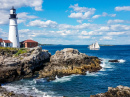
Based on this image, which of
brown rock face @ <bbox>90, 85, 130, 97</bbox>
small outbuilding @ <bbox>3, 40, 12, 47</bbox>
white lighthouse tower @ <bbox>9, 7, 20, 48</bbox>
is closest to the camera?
brown rock face @ <bbox>90, 85, 130, 97</bbox>

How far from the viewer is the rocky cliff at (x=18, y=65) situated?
35.1 m

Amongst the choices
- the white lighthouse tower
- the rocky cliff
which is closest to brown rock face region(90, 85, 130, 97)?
the rocky cliff

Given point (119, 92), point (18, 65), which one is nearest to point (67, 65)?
point (18, 65)

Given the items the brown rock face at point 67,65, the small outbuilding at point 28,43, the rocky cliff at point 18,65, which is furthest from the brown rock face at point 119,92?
the small outbuilding at point 28,43

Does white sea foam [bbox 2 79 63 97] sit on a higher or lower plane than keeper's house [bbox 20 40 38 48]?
lower

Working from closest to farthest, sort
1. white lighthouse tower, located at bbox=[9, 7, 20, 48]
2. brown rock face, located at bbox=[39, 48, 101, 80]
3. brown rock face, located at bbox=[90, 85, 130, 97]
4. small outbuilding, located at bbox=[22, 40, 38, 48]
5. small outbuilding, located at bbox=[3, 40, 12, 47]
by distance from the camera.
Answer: brown rock face, located at bbox=[90, 85, 130, 97], brown rock face, located at bbox=[39, 48, 101, 80], small outbuilding, located at bbox=[3, 40, 12, 47], white lighthouse tower, located at bbox=[9, 7, 20, 48], small outbuilding, located at bbox=[22, 40, 38, 48]

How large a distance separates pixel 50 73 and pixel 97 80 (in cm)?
1282

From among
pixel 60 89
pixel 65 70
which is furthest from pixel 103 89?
pixel 65 70

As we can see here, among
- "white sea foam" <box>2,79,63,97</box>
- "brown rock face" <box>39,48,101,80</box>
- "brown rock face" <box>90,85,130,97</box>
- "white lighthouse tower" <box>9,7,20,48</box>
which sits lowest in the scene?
"white sea foam" <box>2,79,63,97</box>

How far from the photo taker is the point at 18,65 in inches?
1518

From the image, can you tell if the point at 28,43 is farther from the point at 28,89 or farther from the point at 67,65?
the point at 28,89

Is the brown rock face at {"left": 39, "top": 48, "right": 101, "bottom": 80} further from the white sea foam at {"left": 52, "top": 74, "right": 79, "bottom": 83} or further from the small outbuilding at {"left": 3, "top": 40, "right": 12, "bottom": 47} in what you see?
the small outbuilding at {"left": 3, "top": 40, "right": 12, "bottom": 47}

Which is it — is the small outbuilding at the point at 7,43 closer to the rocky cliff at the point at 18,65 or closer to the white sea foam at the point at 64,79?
the rocky cliff at the point at 18,65

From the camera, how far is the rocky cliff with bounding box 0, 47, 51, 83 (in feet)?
115
